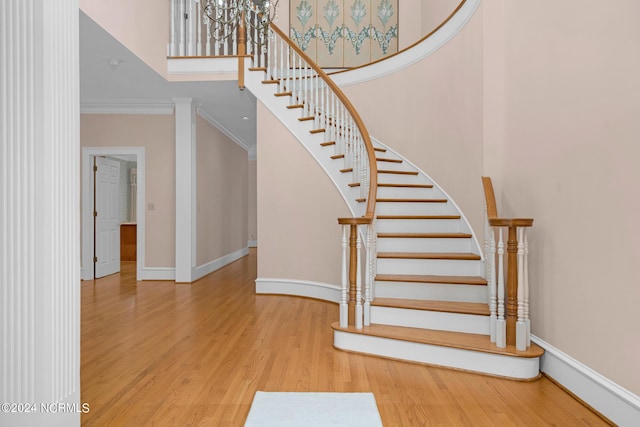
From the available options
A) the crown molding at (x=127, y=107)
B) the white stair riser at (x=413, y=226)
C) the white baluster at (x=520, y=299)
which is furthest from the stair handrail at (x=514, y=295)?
the crown molding at (x=127, y=107)

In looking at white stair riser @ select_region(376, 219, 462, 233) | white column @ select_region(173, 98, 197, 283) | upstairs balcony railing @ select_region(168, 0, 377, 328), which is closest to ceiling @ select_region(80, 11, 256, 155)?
white column @ select_region(173, 98, 197, 283)

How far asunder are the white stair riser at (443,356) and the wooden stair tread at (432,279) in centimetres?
60

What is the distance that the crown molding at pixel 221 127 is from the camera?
6761 mm

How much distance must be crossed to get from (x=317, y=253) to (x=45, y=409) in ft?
11.8

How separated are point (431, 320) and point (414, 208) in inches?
65.2

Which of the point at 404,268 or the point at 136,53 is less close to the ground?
the point at 136,53

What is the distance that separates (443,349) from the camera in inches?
110

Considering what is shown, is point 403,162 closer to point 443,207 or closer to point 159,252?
point 443,207

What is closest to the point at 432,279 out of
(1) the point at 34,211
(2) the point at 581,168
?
(2) the point at 581,168

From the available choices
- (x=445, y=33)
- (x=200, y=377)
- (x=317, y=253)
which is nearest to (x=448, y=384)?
(x=200, y=377)

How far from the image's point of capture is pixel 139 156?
21.0 ft

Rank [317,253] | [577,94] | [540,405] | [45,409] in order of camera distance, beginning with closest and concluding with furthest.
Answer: [45,409] → [540,405] → [577,94] → [317,253]

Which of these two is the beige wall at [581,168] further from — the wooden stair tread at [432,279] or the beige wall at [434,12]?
the beige wall at [434,12]

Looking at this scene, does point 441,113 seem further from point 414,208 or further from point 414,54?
point 414,208
